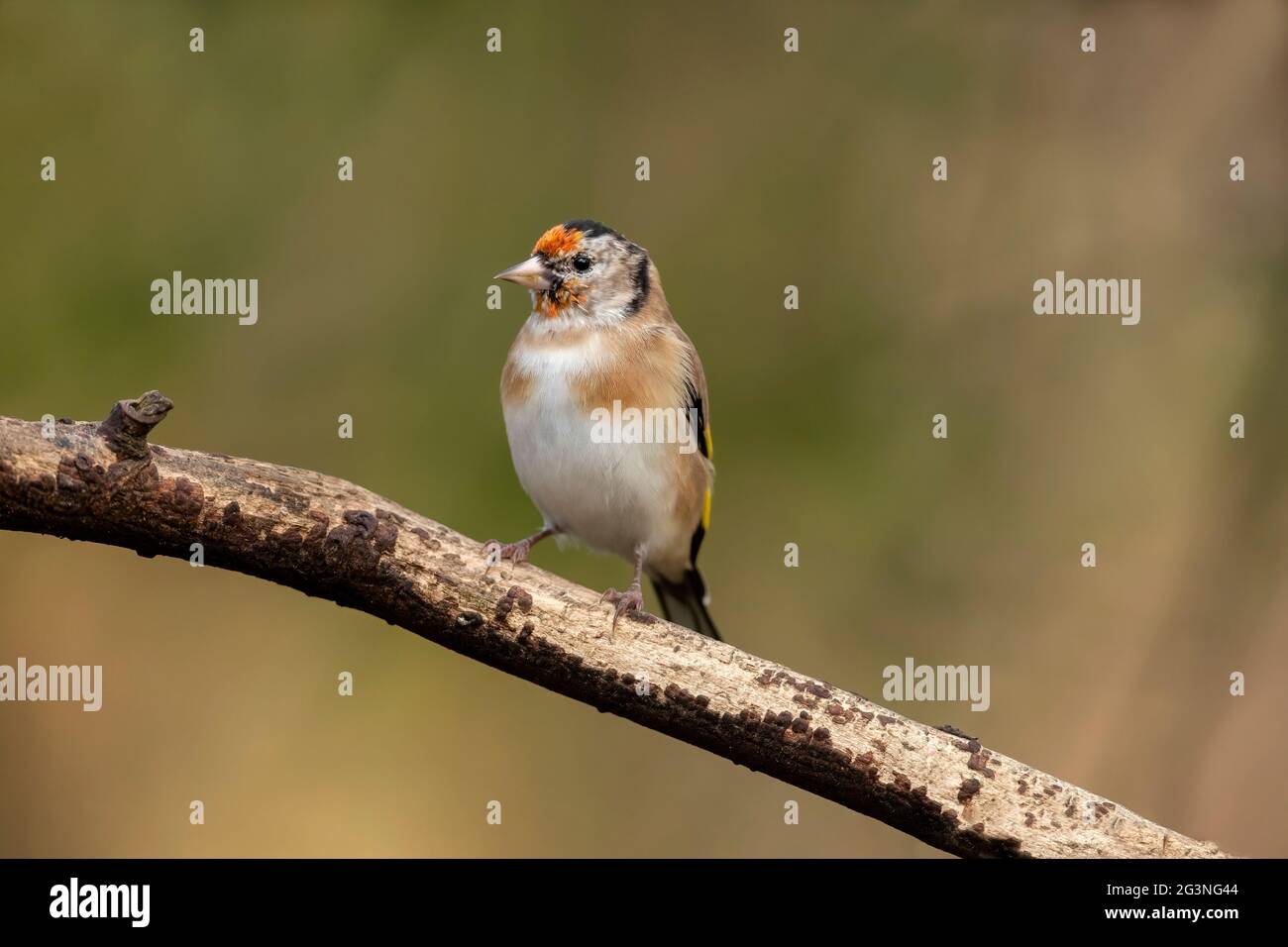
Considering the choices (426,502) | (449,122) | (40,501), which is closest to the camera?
(40,501)

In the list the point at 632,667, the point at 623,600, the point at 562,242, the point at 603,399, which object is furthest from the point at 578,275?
the point at 632,667

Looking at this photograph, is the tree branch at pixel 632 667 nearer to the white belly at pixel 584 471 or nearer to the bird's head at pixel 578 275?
the white belly at pixel 584 471

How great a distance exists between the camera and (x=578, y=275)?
14.5ft

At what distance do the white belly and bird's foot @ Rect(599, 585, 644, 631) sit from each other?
0.75 metres

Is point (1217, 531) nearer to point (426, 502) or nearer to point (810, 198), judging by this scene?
point (810, 198)

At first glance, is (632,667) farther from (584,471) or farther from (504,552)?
(584,471)

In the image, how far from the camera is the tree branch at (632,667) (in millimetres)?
3314

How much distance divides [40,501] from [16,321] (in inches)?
139

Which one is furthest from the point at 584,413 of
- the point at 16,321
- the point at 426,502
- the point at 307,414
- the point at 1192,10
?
the point at 1192,10

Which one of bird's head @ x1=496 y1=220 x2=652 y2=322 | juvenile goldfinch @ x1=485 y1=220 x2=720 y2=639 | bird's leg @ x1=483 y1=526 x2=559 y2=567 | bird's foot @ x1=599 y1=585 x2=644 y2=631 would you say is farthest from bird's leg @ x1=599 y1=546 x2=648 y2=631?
bird's head @ x1=496 y1=220 x2=652 y2=322

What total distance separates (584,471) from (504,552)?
1.95 ft

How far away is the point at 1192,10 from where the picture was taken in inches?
276

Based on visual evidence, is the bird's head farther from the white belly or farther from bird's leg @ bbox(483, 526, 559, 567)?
bird's leg @ bbox(483, 526, 559, 567)

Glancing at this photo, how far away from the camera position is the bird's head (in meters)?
4.39
